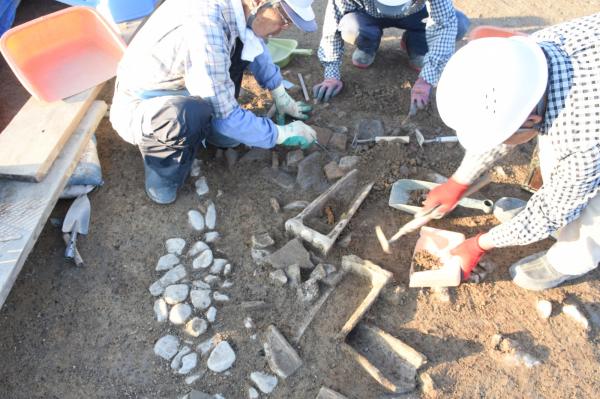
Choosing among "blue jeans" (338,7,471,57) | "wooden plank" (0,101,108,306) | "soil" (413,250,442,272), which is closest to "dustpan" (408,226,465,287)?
"soil" (413,250,442,272)

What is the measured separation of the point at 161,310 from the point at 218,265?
1.50ft

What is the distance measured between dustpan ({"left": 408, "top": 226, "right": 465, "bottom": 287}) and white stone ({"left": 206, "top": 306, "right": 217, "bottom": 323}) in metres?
1.26

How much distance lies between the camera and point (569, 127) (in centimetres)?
231

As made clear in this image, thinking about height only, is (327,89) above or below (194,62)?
below

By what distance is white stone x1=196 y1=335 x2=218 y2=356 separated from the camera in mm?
2786

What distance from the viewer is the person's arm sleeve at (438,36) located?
3.84 m

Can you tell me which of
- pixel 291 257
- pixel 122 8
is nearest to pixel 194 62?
pixel 291 257

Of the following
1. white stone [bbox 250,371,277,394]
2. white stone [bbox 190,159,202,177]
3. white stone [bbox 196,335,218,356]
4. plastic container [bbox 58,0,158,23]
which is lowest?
white stone [bbox 250,371,277,394]

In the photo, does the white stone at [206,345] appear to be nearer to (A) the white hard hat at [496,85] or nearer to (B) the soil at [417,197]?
(B) the soil at [417,197]

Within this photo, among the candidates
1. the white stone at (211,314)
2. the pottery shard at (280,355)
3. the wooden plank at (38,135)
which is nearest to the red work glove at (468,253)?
the pottery shard at (280,355)

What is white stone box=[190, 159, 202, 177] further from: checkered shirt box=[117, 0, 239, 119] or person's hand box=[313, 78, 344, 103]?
person's hand box=[313, 78, 344, 103]

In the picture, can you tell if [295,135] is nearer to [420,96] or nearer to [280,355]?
[420,96]

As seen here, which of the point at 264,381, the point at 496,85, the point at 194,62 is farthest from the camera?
the point at 194,62

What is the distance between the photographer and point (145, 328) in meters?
2.88
